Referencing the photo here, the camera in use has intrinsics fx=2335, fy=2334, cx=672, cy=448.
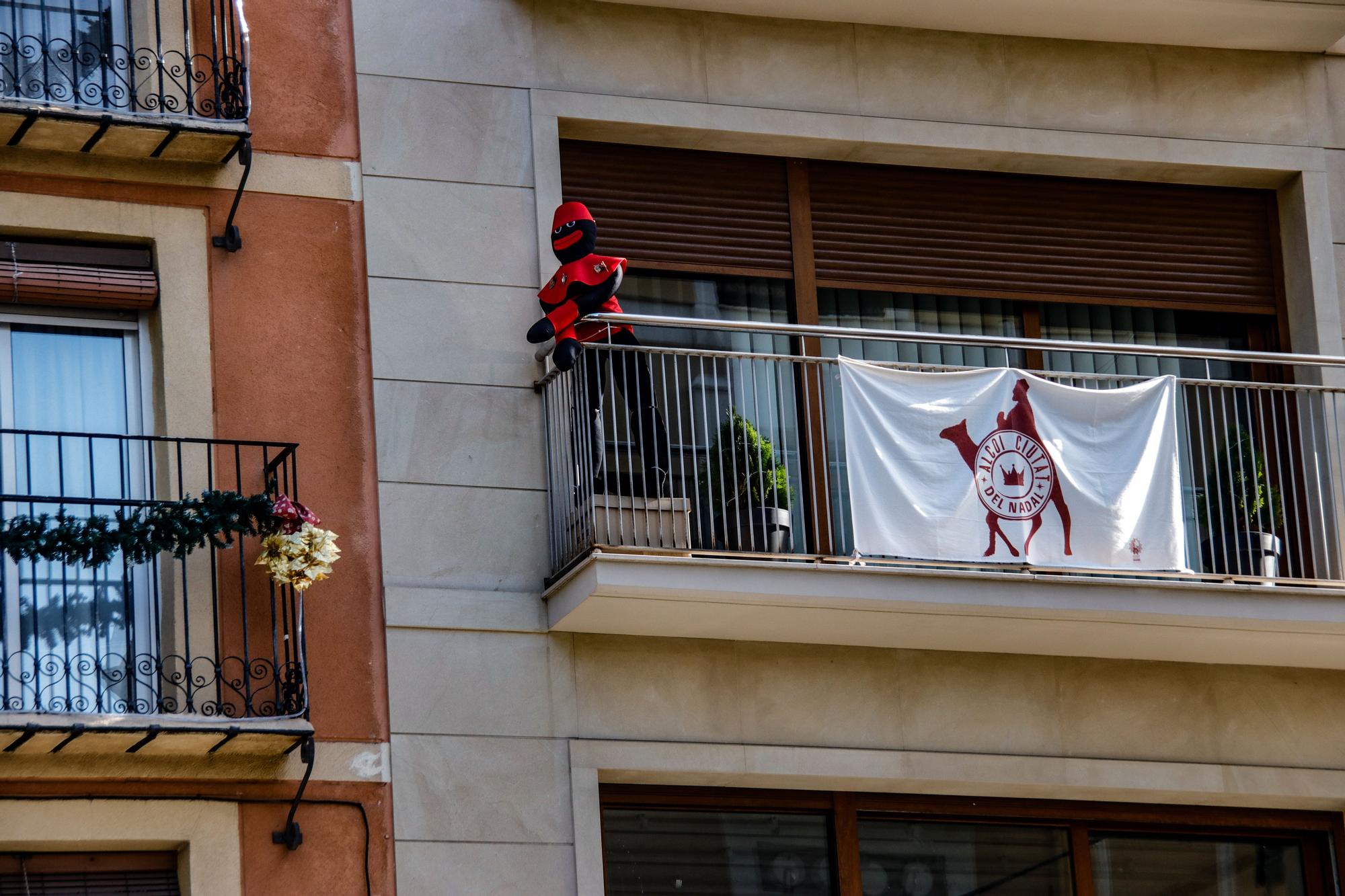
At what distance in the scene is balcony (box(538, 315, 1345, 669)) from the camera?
12.3 m

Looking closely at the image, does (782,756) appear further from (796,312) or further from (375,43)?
(375,43)

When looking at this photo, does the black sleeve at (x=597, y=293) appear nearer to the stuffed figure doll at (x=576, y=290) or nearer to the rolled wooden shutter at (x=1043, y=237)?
the stuffed figure doll at (x=576, y=290)

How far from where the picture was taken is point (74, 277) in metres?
12.2

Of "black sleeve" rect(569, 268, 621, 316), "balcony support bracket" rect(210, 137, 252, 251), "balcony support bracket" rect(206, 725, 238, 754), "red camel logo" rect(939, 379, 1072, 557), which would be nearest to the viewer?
"balcony support bracket" rect(206, 725, 238, 754)

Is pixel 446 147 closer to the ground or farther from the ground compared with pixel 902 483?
farther from the ground

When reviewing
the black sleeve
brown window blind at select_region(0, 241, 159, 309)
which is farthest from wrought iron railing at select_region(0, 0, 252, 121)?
the black sleeve

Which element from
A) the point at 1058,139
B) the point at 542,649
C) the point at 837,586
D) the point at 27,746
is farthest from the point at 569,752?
the point at 1058,139

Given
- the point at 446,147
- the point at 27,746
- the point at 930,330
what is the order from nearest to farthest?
the point at 27,746, the point at 446,147, the point at 930,330

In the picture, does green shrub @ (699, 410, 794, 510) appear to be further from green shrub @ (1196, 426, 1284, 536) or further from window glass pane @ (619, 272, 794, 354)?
green shrub @ (1196, 426, 1284, 536)

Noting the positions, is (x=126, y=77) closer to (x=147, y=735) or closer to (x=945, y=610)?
(x=147, y=735)

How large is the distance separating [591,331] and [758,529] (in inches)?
56.4

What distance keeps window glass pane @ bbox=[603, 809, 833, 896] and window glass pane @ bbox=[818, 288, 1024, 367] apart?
293cm

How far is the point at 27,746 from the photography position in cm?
1109

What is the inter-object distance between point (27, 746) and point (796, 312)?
5.30 metres
